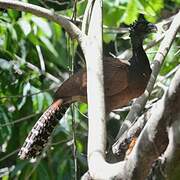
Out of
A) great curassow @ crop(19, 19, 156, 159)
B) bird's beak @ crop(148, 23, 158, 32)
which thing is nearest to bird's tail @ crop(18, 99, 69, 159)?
great curassow @ crop(19, 19, 156, 159)

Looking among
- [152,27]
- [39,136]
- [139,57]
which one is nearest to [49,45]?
[139,57]

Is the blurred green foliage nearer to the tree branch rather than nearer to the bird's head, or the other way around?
the bird's head

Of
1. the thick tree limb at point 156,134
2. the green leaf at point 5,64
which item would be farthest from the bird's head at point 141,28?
the thick tree limb at point 156,134

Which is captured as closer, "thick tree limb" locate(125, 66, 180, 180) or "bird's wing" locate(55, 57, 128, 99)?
"thick tree limb" locate(125, 66, 180, 180)

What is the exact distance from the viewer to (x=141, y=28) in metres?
4.32

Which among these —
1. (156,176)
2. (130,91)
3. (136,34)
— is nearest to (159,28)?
(136,34)

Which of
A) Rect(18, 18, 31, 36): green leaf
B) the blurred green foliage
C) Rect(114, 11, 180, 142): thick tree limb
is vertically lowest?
the blurred green foliage

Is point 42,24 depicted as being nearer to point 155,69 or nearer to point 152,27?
point 152,27

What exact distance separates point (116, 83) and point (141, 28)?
1.74 ft

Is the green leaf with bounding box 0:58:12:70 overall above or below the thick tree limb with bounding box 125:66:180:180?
below

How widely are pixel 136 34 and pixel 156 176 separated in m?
2.53

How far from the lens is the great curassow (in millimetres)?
3824

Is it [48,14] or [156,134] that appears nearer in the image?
[156,134]

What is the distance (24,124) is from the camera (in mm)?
4637
